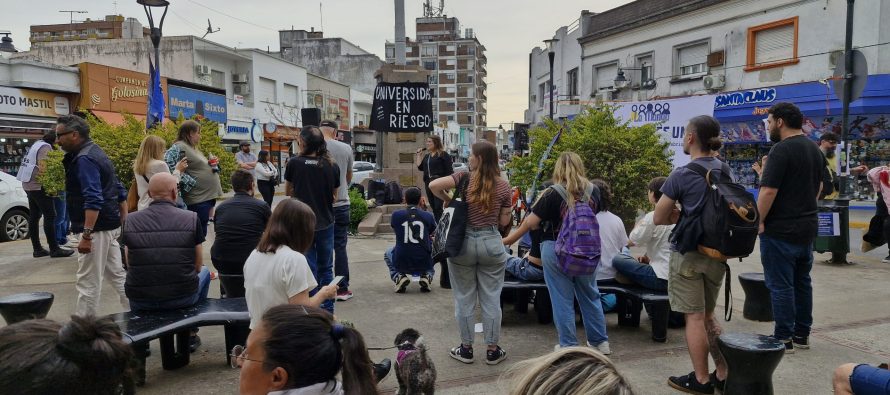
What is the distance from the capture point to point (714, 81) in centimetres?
1875

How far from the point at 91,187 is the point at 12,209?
690 cm

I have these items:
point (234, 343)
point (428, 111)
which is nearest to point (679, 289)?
point (234, 343)

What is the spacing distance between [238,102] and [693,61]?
22245mm

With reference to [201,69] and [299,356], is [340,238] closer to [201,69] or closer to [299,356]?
[299,356]

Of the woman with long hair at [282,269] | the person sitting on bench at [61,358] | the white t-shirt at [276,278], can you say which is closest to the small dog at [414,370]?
the woman with long hair at [282,269]

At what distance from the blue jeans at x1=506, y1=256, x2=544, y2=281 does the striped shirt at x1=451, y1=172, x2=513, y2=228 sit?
3.01 ft

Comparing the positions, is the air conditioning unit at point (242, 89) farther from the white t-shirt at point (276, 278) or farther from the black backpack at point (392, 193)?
the white t-shirt at point (276, 278)

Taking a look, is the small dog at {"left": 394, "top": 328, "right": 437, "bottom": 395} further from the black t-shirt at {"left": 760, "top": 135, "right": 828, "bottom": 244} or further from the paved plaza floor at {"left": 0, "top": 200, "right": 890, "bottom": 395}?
the black t-shirt at {"left": 760, "top": 135, "right": 828, "bottom": 244}

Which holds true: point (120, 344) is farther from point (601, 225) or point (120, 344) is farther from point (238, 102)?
point (238, 102)

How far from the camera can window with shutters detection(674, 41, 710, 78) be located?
19625 millimetres

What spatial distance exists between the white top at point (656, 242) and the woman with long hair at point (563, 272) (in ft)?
2.59

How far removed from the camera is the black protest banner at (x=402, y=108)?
38.3 ft

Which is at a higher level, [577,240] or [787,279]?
[577,240]

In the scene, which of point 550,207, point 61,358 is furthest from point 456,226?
point 61,358
